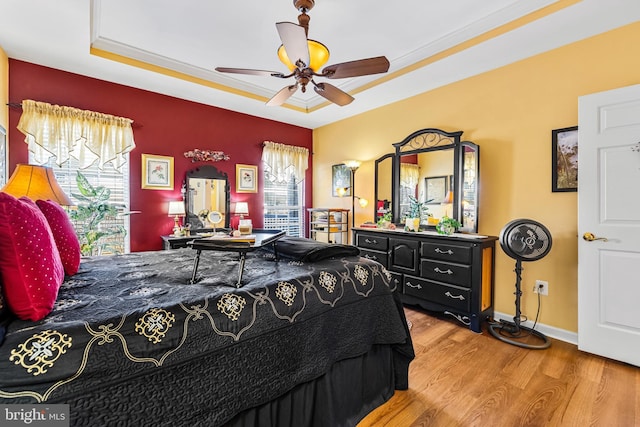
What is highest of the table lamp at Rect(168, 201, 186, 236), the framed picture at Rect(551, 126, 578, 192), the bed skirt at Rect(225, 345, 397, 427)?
the framed picture at Rect(551, 126, 578, 192)

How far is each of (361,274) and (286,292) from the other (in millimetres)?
540

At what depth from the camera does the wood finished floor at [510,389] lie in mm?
1652

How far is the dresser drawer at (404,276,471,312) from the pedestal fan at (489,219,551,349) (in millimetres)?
355

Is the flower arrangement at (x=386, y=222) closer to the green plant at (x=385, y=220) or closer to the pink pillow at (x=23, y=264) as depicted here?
the green plant at (x=385, y=220)

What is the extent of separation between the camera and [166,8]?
2.39 m

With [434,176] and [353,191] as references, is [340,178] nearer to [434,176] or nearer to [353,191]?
[353,191]

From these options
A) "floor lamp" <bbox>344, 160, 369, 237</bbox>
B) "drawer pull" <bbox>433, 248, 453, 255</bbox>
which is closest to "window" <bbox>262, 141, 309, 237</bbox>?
"floor lamp" <bbox>344, 160, 369, 237</bbox>

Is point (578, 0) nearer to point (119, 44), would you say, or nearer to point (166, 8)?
point (166, 8)

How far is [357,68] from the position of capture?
2230 mm

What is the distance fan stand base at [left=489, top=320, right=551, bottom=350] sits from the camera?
97.9 inches

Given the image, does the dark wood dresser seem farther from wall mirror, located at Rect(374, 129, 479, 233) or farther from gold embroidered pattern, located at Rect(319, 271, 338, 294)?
gold embroidered pattern, located at Rect(319, 271, 338, 294)

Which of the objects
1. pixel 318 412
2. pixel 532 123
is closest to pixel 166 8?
pixel 318 412

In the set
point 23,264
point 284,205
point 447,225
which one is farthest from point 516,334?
point 284,205

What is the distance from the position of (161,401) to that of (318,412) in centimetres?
A: 77
